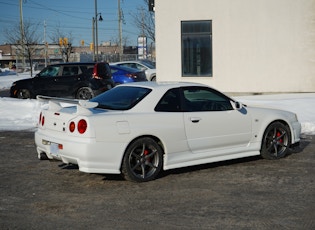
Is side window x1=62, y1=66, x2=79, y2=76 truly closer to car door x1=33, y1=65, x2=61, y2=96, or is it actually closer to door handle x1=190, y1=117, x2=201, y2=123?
car door x1=33, y1=65, x2=61, y2=96

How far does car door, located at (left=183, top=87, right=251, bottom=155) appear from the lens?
7.29 m

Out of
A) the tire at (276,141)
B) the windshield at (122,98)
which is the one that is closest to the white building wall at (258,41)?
the tire at (276,141)

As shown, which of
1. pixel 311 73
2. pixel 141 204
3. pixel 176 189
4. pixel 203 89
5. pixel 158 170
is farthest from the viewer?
pixel 311 73

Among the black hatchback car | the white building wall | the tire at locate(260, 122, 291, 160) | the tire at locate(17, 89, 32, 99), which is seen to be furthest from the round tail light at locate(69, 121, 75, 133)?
the white building wall

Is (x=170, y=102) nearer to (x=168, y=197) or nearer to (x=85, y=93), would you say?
(x=168, y=197)

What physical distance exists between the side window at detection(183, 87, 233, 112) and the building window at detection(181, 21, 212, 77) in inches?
496

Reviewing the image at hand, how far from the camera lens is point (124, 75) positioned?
74.5 feet

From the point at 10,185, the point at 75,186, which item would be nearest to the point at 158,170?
the point at 75,186

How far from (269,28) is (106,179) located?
1421 centimetres

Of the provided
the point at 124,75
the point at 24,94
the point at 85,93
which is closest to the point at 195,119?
the point at 85,93

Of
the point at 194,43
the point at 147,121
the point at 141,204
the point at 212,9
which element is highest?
the point at 212,9

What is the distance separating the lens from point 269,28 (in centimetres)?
1961

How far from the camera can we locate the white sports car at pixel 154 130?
6.53 metres

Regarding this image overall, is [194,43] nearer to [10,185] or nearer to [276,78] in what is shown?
[276,78]
